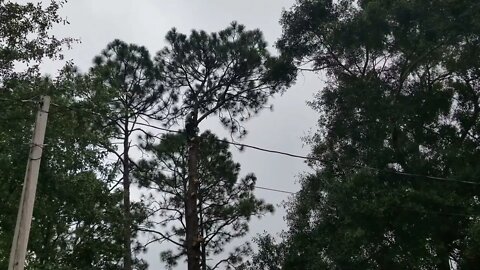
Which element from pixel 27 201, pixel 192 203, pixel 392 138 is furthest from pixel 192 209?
pixel 27 201

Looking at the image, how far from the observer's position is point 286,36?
15.4 meters

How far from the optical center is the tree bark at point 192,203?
14.1m

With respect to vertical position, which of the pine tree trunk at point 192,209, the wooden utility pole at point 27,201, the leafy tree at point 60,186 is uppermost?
the pine tree trunk at point 192,209

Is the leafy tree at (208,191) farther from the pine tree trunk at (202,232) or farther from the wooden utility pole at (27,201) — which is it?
the wooden utility pole at (27,201)

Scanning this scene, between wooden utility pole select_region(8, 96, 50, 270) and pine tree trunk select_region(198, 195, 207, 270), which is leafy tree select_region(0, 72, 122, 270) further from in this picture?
pine tree trunk select_region(198, 195, 207, 270)

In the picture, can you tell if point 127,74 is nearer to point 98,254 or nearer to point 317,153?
point 317,153

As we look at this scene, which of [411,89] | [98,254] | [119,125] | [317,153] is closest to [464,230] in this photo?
[411,89]

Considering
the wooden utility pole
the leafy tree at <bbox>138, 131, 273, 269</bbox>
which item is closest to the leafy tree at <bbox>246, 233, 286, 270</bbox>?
the leafy tree at <bbox>138, 131, 273, 269</bbox>

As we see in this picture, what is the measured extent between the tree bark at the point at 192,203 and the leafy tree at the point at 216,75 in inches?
1.3

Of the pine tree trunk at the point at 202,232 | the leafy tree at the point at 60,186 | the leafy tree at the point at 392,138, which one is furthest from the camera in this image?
the pine tree trunk at the point at 202,232

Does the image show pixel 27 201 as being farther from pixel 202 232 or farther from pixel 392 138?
pixel 202 232

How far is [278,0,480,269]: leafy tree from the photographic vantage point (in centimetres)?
1227

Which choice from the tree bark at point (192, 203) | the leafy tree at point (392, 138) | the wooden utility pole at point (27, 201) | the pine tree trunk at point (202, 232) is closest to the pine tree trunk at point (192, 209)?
the tree bark at point (192, 203)

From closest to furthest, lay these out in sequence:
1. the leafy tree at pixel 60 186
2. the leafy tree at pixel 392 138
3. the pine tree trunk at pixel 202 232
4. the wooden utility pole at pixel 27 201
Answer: the wooden utility pole at pixel 27 201, the leafy tree at pixel 60 186, the leafy tree at pixel 392 138, the pine tree trunk at pixel 202 232
